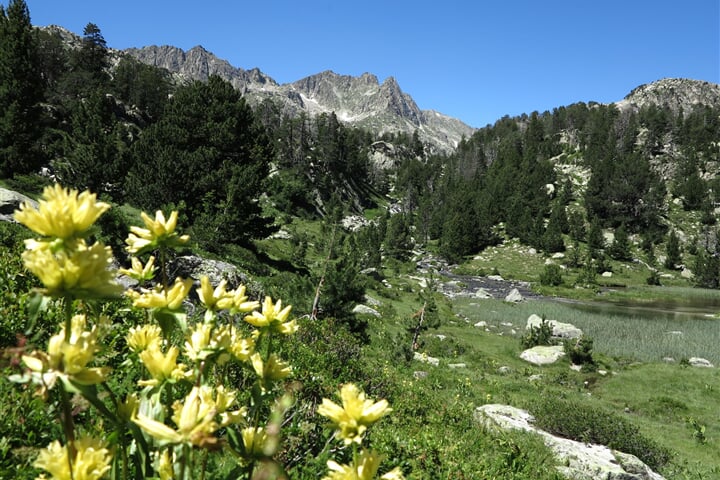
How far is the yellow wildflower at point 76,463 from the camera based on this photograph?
1.09 metres

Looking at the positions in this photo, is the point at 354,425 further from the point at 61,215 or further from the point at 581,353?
the point at 581,353

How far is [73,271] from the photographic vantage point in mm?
1053

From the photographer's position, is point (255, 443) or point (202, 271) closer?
point (255, 443)

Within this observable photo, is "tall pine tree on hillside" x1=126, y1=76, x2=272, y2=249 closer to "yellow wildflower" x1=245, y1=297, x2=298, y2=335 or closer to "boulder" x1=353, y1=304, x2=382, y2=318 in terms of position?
"boulder" x1=353, y1=304, x2=382, y2=318

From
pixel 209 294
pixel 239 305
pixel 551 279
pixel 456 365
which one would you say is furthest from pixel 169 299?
pixel 551 279

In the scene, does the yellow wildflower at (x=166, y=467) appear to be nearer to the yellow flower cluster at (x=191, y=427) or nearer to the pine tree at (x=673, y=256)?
the yellow flower cluster at (x=191, y=427)

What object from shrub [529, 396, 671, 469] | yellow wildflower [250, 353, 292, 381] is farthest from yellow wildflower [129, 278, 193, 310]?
shrub [529, 396, 671, 469]

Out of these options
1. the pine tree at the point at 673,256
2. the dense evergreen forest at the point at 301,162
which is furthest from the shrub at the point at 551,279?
the pine tree at the point at 673,256

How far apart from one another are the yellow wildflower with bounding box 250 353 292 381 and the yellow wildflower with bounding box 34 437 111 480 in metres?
0.57

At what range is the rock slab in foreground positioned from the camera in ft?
22.2

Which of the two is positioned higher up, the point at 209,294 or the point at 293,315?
the point at 209,294

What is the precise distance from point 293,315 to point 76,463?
36.5 feet

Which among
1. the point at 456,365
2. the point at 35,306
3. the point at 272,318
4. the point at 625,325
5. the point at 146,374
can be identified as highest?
the point at 35,306

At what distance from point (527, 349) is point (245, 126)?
19743mm
